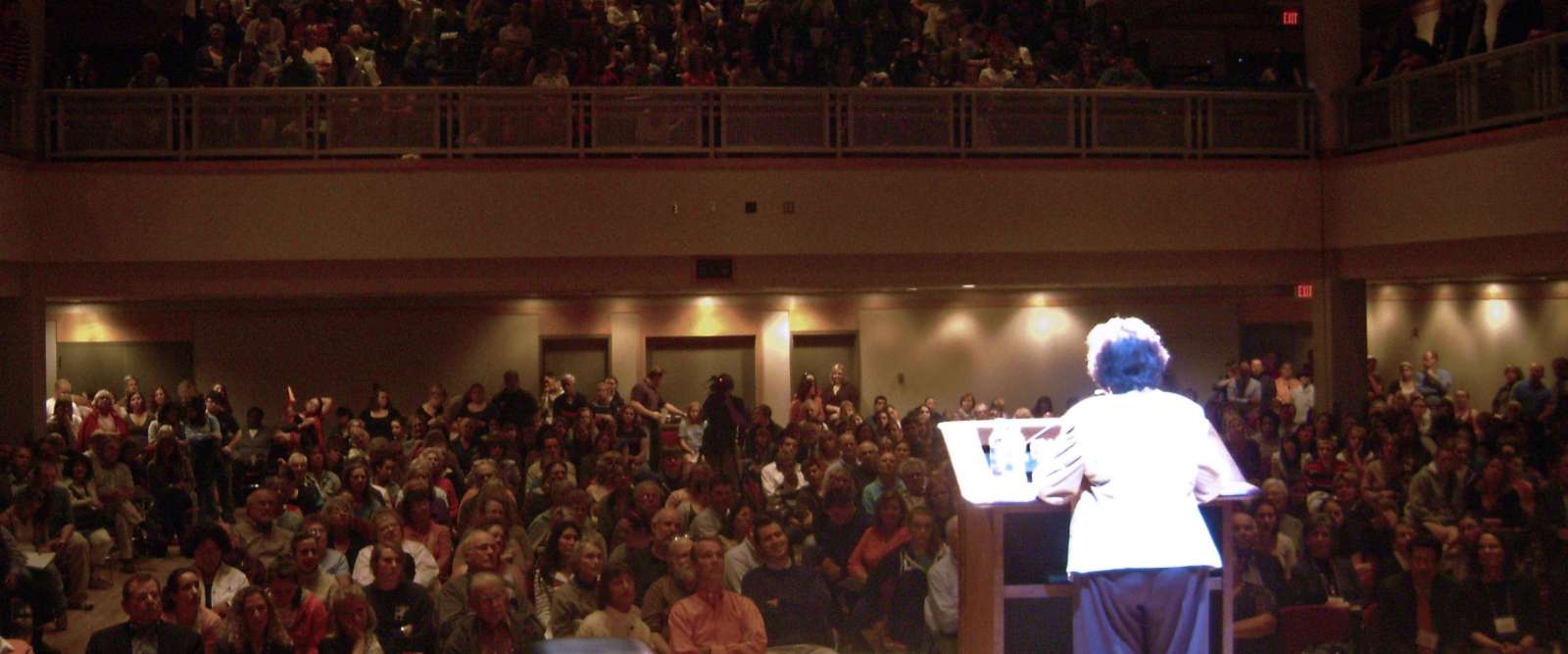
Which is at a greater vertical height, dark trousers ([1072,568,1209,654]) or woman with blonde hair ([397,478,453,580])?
dark trousers ([1072,568,1209,654])

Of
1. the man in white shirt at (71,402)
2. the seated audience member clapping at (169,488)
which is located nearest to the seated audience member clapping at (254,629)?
the seated audience member clapping at (169,488)

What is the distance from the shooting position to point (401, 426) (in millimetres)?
13375

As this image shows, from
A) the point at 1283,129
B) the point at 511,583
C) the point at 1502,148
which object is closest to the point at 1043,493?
the point at 511,583

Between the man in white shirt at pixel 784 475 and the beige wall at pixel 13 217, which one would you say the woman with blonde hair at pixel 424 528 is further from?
the beige wall at pixel 13 217

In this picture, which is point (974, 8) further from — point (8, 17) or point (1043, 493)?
point (1043, 493)

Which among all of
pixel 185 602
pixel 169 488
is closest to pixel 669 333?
pixel 169 488

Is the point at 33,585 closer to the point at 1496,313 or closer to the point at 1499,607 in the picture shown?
the point at 1499,607

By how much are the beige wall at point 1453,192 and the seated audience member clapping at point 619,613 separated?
8242 millimetres

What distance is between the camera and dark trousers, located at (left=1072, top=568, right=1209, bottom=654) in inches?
139

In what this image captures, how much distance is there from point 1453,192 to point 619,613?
900 centimetres

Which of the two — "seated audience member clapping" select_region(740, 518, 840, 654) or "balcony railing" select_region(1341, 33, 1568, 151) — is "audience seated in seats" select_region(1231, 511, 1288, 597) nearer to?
"seated audience member clapping" select_region(740, 518, 840, 654)

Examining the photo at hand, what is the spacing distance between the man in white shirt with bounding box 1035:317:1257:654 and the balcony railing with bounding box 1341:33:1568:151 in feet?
31.5

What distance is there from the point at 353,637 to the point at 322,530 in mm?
1120

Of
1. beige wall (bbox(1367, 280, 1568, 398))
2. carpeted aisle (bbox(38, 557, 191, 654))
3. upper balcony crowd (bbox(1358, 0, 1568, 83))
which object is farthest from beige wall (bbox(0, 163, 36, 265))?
beige wall (bbox(1367, 280, 1568, 398))
